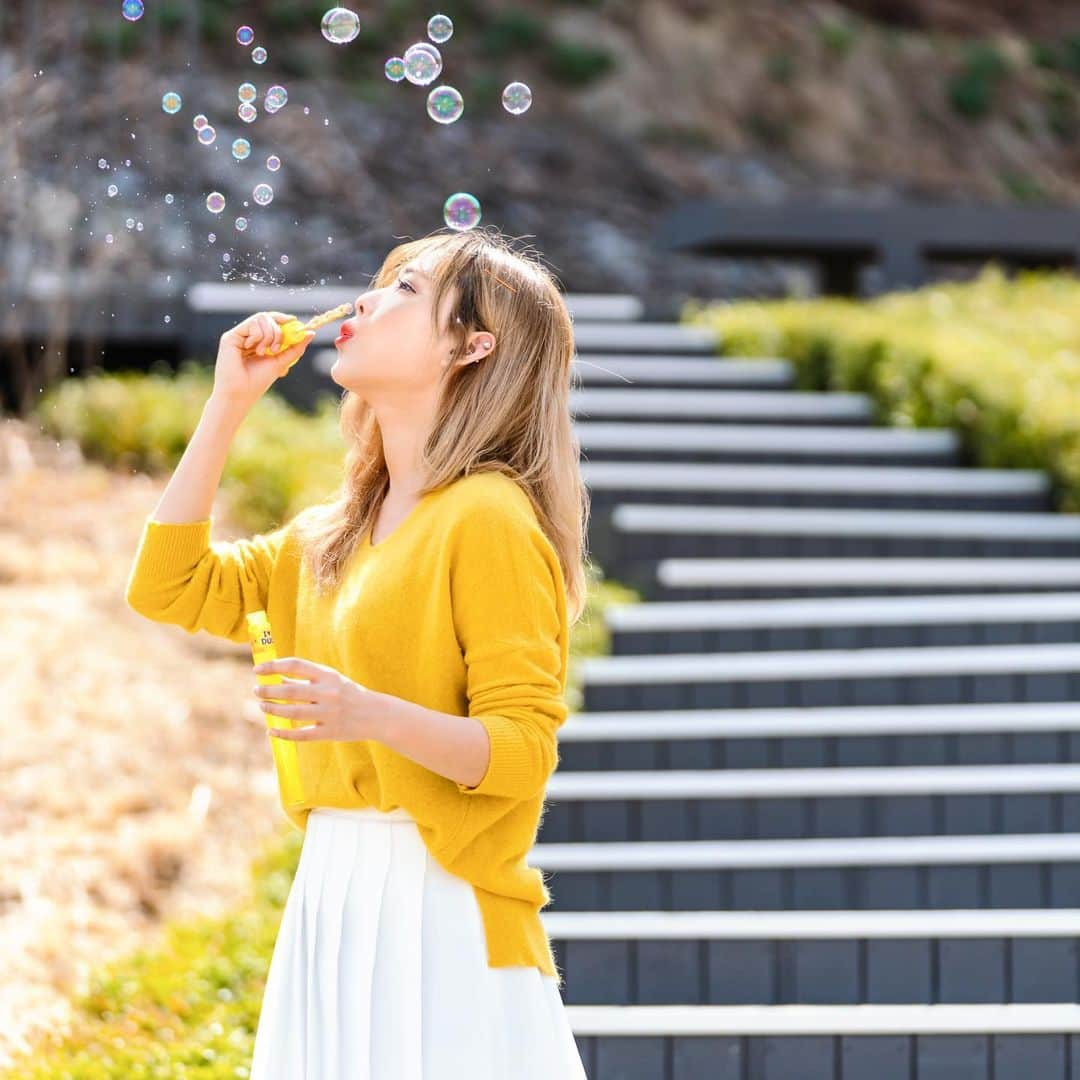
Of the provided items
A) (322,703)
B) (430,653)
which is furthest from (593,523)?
(322,703)

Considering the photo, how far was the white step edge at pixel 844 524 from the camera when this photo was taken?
5.79 metres

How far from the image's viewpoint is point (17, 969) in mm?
3600

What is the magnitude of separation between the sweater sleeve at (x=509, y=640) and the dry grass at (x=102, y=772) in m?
2.01

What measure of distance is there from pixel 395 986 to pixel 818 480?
16.2 feet

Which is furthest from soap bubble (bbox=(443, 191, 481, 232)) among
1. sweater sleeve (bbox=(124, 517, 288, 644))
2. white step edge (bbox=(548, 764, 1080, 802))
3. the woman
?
white step edge (bbox=(548, 764, 1080, 802))

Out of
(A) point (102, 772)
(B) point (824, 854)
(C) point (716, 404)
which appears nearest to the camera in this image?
(B) point (824, 854)

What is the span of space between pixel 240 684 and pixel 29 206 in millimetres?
4744

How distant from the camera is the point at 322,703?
4.93 feet

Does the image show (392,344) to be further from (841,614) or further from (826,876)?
(841,614)

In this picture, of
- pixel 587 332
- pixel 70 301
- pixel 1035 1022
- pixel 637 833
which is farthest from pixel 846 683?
pixel 70 301

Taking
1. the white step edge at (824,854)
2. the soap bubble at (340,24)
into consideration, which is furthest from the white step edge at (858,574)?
the soap bubble at (340,24)

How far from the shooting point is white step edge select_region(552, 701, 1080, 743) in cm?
427

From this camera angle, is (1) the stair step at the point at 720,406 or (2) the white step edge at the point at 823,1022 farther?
(1) the stair step at the point at 720,406

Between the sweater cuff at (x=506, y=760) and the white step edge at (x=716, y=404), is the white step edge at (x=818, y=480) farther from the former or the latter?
the sweater cuff at (x=506, y=760)
